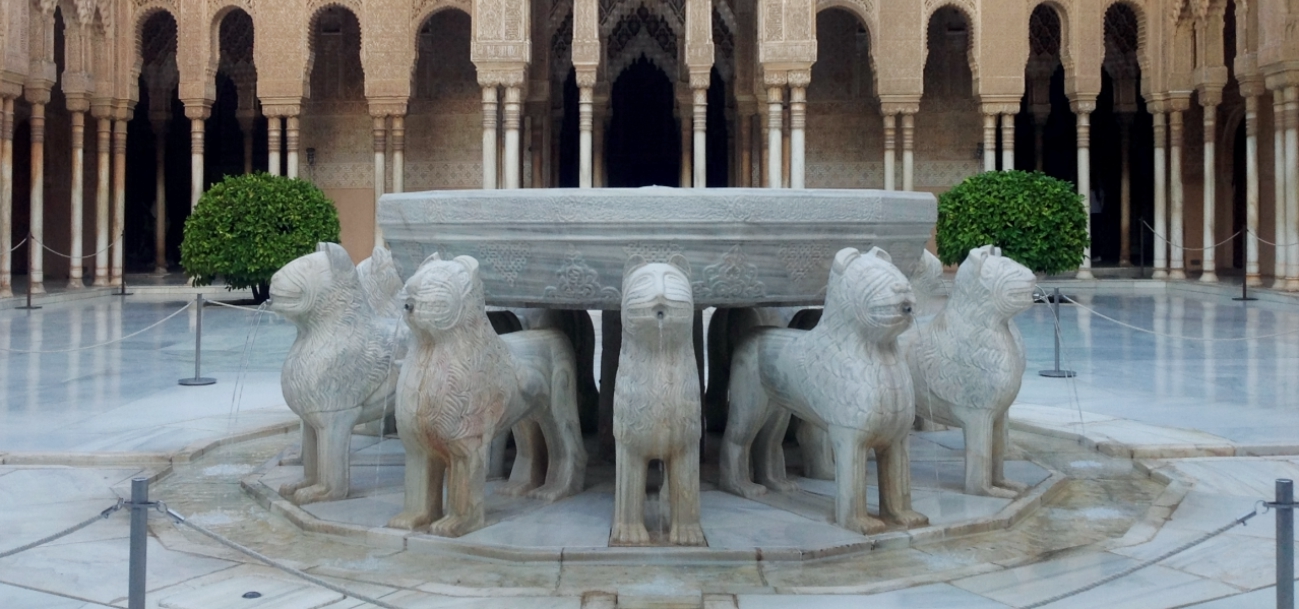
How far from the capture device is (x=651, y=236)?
3.73 m

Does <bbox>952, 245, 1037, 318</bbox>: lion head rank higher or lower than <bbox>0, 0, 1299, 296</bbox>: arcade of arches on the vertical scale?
lower

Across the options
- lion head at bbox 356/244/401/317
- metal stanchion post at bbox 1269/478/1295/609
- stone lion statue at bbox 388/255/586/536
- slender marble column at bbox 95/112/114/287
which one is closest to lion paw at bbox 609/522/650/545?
stone lion statue at bbox 388/255/586/536

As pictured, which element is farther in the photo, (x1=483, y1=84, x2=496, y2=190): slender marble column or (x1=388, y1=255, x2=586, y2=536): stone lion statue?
(x1=483, y1=84, x2=496, y2=190): slender marble column

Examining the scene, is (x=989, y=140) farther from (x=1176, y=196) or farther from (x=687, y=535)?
(x=687, y=535)

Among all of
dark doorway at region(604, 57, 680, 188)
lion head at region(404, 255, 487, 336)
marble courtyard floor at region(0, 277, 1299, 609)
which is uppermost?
dark doorway at region(604, 57, 680, 188)

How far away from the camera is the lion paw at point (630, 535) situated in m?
3.44

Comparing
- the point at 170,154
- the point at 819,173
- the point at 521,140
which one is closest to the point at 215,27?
the point at 521,140

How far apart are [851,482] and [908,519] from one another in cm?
22

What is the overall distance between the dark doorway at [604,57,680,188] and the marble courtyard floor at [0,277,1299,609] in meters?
14.8

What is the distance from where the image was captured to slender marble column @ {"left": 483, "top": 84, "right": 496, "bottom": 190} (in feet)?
53.0

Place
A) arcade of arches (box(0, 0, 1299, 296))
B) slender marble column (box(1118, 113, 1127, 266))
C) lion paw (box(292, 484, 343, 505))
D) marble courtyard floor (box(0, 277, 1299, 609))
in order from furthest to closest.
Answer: slender marble column (box(1118, 113, 1127, 266)) → arcade of arches (box(0, 0, 1299, 296)) → lion paw (box(292, 484, 343, 505)) → marble courtyard floor (box(0, 277, 1299, 609))

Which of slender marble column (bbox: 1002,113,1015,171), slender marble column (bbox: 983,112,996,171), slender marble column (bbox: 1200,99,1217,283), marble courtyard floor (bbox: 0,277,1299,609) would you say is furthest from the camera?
slender marble column (bbox: 1002,113,1015,171)

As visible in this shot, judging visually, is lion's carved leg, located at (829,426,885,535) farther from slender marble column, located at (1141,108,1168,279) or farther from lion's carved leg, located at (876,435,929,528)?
slender marble column, located at (1141,108,1168,279)

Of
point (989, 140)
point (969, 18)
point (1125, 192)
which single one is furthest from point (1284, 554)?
point (1125, 192)
